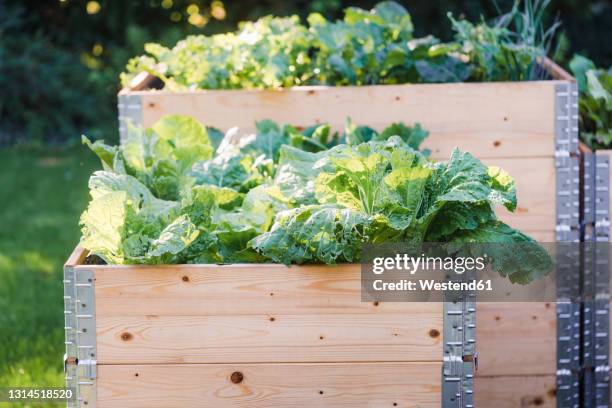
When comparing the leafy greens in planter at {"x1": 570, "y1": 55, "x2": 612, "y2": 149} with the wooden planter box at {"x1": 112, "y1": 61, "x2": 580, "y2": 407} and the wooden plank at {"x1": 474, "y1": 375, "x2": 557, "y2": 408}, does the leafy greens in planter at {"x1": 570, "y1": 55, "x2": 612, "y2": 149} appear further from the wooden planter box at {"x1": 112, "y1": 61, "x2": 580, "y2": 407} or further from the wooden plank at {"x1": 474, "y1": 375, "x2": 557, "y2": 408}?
the wooden plank at {"x1": 474, "y1": 375, "x2": 557, "y2": 408}

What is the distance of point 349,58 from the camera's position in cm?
324

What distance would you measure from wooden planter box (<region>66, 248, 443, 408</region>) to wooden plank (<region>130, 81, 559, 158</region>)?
1.03 meters

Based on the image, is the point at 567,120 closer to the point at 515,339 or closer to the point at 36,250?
the point at 515,339

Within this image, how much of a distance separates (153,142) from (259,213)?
530mm

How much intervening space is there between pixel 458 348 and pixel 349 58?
54.4 inches

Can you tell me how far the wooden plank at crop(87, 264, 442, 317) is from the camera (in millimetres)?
2129

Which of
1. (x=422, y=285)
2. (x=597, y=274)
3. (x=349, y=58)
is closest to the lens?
(x=422, y=285)

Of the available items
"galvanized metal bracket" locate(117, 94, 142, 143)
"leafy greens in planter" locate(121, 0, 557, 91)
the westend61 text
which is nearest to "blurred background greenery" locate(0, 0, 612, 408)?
"leafy greens in planter" locate(121, 0, 557, 91)

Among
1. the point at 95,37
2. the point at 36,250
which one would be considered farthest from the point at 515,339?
the point at 95,37

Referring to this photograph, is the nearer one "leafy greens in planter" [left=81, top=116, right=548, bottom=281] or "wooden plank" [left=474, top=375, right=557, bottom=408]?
"leafy greens in planter" [left=81, top=116, right=548, bottom=281]

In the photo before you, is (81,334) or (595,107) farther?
(595,107)

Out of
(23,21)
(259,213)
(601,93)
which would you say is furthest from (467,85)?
(23,21)

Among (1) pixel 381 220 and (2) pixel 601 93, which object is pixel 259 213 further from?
(2) pixel 601 93

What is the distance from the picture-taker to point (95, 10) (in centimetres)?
744
